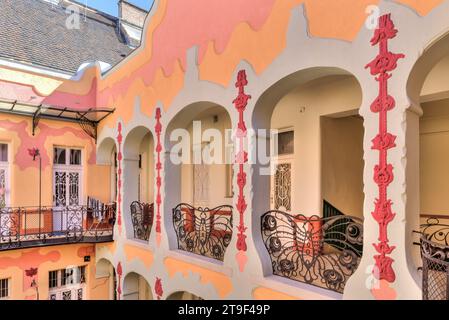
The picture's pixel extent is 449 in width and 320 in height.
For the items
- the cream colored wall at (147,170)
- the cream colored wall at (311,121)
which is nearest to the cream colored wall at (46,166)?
the cream colored wall at (147,170)

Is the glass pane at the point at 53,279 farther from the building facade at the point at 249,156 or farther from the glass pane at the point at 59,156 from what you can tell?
the glass pane at the point at 59,156

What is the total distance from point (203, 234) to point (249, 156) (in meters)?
2.25

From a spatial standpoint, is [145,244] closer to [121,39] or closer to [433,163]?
[433,163]

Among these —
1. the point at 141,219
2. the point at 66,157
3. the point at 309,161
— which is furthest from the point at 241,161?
the point at 66,157

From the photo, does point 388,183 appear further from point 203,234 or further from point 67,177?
point 67,177

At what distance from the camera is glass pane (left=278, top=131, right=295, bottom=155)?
6902mm

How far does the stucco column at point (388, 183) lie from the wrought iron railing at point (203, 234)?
7.76 feet

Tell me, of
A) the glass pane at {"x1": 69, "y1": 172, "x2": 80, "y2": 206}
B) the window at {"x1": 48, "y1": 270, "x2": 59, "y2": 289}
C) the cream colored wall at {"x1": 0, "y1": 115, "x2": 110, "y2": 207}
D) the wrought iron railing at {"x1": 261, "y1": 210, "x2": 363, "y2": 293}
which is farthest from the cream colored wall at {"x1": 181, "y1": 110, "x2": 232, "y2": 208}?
the window at {"x1": 48, "y1": 270, "x2": 59, "y2": 289}

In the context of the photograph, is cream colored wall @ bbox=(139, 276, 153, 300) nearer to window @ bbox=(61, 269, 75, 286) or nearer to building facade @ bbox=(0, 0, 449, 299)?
building facade @ bbox=(0, 0, 449, 299)

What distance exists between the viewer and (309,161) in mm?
6371

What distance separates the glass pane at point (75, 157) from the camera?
9820 mm

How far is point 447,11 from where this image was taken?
9.82 feet

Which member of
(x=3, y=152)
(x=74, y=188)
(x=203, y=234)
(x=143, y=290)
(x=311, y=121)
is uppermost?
(x=311, y=121)
